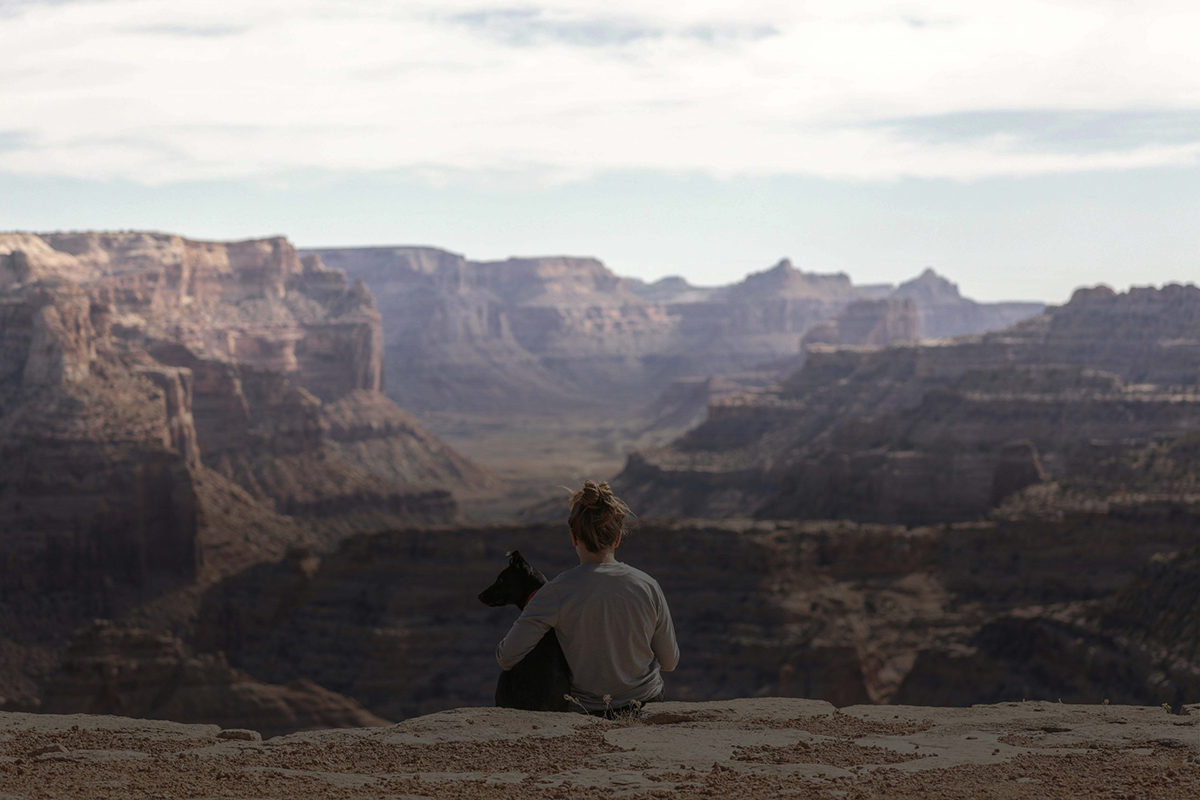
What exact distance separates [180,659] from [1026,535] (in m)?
45.4

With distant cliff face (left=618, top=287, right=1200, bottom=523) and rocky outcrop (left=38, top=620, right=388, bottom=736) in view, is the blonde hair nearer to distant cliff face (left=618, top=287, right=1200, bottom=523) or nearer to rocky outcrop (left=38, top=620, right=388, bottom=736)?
rocky outcrop (left=38, top=620, right=388, bottom=736)

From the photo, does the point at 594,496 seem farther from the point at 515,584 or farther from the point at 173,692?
the point at 173,692

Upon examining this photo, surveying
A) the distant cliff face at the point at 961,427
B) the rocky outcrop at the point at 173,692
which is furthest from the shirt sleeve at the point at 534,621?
the distant cliff face at the point at 961,427

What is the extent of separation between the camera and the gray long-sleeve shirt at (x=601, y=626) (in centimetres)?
1534

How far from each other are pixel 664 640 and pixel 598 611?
917 millimetres

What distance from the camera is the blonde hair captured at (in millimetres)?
15094

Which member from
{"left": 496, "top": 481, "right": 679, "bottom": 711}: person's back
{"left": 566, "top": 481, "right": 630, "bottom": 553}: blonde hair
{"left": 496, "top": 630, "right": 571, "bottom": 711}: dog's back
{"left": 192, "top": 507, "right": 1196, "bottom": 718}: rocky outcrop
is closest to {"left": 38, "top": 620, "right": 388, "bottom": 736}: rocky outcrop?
{"left": 192, "top": 507, "right": 1196, "bottom": 718}: rocky outcrop

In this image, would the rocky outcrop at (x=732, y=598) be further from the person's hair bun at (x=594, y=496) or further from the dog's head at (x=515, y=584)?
the person's hair bun at (x=594, y=496)

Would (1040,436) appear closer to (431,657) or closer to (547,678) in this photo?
(431,657)

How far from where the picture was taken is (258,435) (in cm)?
17138

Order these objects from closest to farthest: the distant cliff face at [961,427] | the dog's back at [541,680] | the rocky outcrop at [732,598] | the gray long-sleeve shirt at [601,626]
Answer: the gray long-sleeve shirt at [601,626] < the dog's back at [541,680] < the rocky outcrop at [732,598] < the distant cliff face at [961,427]

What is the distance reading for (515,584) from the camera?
52.8 feet

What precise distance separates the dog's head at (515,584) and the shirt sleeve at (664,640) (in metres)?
1.34

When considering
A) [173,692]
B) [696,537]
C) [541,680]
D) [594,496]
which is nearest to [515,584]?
[541,680]
